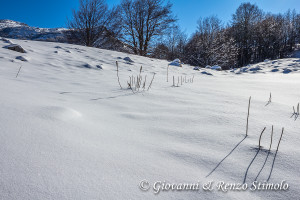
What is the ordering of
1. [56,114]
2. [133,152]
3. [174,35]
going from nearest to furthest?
[133,152]
[56,114]
[174,35]

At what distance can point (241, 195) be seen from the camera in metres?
0.44

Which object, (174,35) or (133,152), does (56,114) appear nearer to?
(133,152)

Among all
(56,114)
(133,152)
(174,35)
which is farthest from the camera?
(174,35)

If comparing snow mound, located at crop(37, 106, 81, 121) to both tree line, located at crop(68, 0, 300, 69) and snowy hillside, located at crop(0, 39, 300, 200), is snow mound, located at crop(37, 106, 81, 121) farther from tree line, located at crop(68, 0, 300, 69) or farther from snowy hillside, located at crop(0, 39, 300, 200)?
tree line, located at crop(68, 0, 300, 69)

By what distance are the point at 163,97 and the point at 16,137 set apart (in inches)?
44.1

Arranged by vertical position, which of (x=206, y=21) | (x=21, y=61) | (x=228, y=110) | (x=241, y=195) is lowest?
(x=241, y=195)

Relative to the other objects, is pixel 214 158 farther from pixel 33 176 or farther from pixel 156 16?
pixel 156 16

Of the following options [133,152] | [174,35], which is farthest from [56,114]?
[174,35]

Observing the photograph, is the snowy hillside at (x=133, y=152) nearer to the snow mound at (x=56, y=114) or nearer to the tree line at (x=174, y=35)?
the snow mound at (x=56, y=114)

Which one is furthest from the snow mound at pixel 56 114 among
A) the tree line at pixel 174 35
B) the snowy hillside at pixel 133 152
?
the tree line at pixel 174 35

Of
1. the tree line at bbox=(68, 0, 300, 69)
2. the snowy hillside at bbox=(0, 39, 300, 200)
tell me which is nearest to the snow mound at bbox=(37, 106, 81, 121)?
the snowy hillside at bbox=(0, 39, 300, 200)

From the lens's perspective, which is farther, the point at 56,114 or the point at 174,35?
the point at 174,35

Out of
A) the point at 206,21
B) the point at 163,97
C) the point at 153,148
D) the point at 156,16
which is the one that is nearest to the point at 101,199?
the point at 153,148

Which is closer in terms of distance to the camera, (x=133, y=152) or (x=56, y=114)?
(x=133, y=152)
